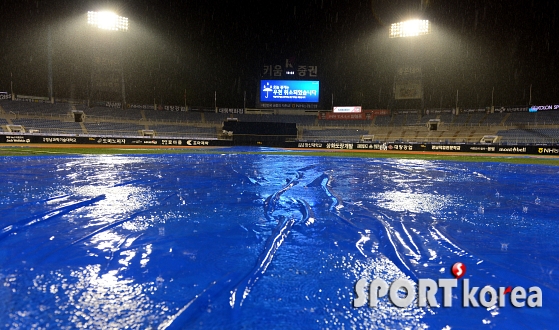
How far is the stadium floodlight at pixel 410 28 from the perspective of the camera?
1465 inches

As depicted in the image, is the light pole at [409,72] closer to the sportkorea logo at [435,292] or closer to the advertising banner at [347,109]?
the advertising banner at [347,109]

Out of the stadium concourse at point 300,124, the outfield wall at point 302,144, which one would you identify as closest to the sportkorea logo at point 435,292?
the outfield wall at point 302,144

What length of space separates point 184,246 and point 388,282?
2244 mm

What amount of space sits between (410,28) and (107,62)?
123 ft

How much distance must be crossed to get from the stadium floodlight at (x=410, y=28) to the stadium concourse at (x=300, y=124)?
10.1 m

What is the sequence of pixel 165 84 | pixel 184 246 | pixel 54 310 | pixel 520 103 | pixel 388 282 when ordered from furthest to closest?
pixel 165 84 → pixel 520 103 → pixel 184 246 → pixel 388 282 → pixel 54 310

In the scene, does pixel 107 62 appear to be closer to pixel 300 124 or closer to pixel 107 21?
pixel 107 21

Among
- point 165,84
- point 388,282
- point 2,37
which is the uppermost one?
point 2,37

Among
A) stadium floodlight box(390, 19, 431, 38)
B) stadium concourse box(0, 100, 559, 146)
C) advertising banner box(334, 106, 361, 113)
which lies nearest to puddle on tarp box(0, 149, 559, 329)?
stadium concourse box(0, 100, 559, 146)

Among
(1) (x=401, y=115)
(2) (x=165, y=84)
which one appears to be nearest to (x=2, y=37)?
(2) (x=165, y=84)

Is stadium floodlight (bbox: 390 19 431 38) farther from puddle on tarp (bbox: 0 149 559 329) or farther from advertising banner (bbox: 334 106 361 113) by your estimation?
puddle on tarp (bbox: 0 149 559 329)

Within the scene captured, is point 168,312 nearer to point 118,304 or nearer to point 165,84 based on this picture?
point 118,304

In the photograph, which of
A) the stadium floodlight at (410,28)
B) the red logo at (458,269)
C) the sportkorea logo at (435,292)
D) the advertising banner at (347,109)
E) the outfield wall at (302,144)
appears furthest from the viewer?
the advertising banner at (347,109)

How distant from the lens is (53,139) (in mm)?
29000
